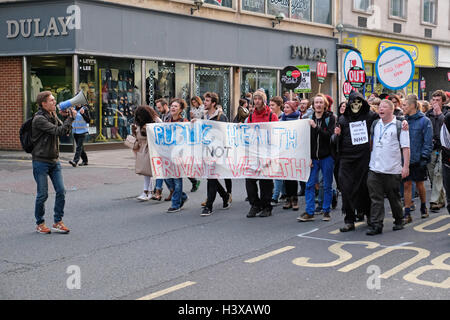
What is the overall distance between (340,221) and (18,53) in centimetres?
1422

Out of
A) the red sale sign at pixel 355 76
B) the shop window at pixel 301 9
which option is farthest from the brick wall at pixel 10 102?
the shop window at pixel 301 9

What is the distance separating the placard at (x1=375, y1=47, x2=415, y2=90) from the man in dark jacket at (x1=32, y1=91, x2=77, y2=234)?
7.28 meters

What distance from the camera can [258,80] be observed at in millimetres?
26391

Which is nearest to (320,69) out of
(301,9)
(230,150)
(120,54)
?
(120,54)

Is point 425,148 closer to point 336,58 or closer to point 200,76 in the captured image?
point 200,76

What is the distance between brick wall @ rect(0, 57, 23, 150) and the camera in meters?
20.0

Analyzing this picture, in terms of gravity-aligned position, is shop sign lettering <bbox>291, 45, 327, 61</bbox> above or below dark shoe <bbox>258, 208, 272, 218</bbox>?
above

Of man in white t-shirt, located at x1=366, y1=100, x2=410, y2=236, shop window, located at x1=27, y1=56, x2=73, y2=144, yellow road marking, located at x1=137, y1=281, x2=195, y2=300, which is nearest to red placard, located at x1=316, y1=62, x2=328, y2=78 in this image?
shop window, located at x1=27, y1=56, x2=73, y2=144

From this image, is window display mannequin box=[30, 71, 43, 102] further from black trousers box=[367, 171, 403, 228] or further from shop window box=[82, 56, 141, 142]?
black trousers box=[367, 171, 403, 228]

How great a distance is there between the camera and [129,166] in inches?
658

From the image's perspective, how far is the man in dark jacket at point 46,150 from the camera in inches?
314

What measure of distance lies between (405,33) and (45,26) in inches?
914

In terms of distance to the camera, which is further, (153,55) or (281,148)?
(153,55)
